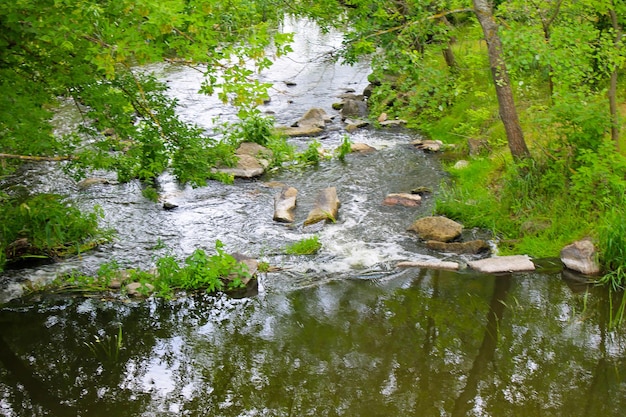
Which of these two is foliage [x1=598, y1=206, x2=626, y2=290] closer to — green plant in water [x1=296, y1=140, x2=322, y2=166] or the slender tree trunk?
the slender tree trunk

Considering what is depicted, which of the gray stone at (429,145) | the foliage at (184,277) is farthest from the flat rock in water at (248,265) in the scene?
the gray stone at (429,145)

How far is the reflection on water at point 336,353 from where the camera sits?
20.6 feet

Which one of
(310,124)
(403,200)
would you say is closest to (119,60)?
(403,200)

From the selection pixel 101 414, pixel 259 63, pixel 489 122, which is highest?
pixel 259 63

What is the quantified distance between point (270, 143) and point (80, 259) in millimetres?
6585

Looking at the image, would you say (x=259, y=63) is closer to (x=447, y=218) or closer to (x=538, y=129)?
(x=447, y=218)

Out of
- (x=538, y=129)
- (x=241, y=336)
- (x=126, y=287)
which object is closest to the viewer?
(x=241, y=336)

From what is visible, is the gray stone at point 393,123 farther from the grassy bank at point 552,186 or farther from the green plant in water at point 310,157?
the grassy bank at point 552,186

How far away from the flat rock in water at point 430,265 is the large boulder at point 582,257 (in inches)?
63.4

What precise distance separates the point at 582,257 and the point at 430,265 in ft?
7.17

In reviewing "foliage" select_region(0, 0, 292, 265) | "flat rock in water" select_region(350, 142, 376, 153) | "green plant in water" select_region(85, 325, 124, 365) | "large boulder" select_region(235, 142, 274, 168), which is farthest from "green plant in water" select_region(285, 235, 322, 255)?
"flat rock in water" select_region(350, 142, 376, 153)

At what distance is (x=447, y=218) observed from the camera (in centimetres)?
1072

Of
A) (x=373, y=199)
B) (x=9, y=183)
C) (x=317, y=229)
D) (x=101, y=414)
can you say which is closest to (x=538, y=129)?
(x=373, y=199)

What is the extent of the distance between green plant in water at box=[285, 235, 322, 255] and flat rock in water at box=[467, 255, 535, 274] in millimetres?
2386
